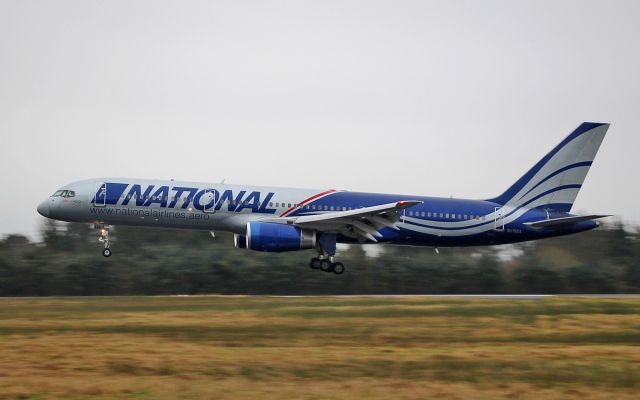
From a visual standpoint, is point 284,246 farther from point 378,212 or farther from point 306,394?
point 306,394

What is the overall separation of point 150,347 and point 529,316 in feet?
40.2

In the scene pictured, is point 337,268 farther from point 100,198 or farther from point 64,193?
point 64,193

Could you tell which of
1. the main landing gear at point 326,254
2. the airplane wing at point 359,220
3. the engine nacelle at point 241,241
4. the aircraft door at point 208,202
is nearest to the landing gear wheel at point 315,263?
the main landing gear at point 326,254

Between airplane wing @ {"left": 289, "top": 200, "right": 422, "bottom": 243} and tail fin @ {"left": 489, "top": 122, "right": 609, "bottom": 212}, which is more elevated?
tail fin @ {"left": 489, "top": 122, "right": 609, "bottom": 212}

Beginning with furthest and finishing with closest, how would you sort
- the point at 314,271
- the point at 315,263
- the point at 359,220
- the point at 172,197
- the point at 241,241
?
the point at 314,271, the point at 315,263, the point at 241,241, the point at 359,220, the point at 172,197

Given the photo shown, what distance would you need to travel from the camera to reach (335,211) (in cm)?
3838

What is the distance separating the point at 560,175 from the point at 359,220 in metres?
10.3

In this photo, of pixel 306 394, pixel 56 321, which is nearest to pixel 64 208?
pixel 56 321

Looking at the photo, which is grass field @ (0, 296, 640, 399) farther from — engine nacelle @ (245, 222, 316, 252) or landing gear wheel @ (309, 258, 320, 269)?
landing gear wheel @ (309, 258, 320, 269)

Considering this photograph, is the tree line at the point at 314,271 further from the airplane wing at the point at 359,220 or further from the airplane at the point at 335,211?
the airplane wing at the point at 359,220

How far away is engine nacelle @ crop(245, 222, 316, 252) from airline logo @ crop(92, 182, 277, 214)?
5.21ft

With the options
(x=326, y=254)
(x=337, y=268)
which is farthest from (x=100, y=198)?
(x=337, y=268)

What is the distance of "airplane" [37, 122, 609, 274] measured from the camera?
36.7 meters

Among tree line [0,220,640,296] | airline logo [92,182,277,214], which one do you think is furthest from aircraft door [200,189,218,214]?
tree line [0,220,640,296]
